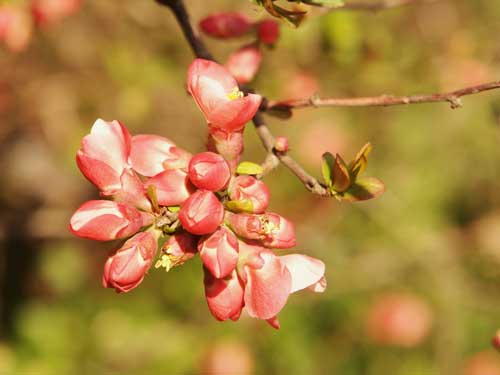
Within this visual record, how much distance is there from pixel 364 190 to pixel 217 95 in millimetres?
295

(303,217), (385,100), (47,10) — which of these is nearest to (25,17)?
(47,10)

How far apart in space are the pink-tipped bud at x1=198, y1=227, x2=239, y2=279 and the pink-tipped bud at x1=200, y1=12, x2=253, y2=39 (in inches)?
24.4

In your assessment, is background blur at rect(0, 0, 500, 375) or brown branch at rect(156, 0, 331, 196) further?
background blur at rect(0, 0, 500, 375)

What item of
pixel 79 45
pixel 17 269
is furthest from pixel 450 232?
pixel 17 269

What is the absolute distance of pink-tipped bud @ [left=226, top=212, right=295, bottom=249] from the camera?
1.03 meters

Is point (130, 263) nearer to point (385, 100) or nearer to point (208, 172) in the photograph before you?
point (208, 172)

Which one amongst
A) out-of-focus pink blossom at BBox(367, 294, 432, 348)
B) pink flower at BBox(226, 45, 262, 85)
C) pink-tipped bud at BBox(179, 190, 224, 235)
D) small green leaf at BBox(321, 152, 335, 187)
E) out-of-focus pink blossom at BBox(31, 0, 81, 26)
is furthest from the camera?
→ out-of-focus pink blossom at BBox(367, 294, 432, 348)

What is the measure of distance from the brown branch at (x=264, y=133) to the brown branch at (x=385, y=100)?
0.07m

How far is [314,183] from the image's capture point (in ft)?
3.56

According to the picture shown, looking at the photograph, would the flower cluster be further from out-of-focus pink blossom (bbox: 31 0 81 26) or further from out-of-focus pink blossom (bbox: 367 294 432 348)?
out-of-focus pink blossom (bbox: 367 294 432 348)

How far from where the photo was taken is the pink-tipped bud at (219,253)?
101 centimetres

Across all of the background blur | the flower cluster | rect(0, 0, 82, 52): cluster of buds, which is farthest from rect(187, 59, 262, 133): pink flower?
the background blur

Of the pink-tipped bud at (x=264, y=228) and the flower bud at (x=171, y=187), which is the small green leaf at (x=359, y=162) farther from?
the flower bud at (x=171, y=187)

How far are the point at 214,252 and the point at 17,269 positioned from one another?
272cm
